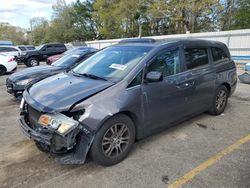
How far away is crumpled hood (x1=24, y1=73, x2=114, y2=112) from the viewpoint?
2891 mm

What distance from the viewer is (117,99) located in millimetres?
3061

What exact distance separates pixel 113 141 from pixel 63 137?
0.71 metres

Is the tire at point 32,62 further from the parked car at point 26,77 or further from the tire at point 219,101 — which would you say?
the tire at point 219,101

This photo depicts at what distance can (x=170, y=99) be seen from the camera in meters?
3.73

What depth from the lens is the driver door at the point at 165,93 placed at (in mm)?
3453

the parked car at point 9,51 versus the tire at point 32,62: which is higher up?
the parked car at point 9,51

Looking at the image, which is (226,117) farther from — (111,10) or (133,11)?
(111,10)

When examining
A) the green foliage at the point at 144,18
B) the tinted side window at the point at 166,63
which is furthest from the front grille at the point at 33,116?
the green foliage at the point at 144,18

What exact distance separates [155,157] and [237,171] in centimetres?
107

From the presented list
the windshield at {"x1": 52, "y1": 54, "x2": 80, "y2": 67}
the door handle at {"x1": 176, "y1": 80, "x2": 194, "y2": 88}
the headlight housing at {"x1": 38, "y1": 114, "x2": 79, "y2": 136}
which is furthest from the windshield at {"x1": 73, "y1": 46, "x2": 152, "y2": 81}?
the windshield at {"x1": 52, "y1": 54, "x2": 80, "y2": 67}

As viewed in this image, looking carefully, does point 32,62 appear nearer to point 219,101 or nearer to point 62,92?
point 219,101

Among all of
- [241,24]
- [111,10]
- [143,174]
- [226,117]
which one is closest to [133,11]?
[111,10]

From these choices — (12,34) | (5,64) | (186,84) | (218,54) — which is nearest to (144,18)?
(5,64)

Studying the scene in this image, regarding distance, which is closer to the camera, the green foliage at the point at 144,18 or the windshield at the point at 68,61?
the windshield at the point at 68,61
